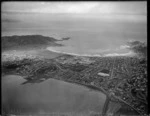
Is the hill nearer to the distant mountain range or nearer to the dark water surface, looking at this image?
the distant mountain range

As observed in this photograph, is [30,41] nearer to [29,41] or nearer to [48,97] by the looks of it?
[29,41]

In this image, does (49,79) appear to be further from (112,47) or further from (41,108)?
(112,47)

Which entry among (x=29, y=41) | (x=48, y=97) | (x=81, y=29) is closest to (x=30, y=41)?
(x=29, y=41)

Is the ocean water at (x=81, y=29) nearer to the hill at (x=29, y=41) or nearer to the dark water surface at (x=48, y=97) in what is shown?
the hill at (x=29, y=41)

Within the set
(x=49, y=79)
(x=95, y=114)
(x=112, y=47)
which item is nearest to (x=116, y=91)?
(x=95, y=114)

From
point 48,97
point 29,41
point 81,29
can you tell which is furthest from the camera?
point 81,29

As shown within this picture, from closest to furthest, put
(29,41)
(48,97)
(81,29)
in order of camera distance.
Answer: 1. (48,97)
2. (29,41)
3. (81,29)

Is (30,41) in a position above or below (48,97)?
above

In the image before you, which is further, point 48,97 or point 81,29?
point 81,29

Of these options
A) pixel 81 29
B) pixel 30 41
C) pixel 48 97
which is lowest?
pixel 48 97
